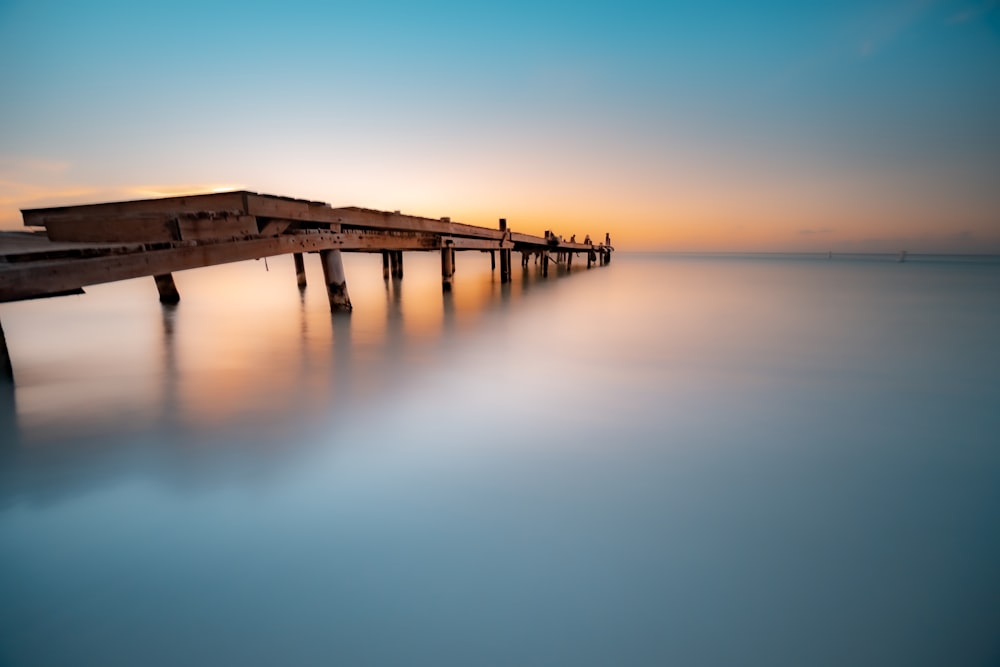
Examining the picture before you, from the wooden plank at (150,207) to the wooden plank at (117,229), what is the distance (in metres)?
0.27

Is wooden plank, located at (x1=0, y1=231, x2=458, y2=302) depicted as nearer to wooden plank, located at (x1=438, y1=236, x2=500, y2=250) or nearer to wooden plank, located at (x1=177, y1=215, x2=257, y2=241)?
wooden plank, located at (x1=177, y1=215, x2=257, y2=241)

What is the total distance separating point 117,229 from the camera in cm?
284

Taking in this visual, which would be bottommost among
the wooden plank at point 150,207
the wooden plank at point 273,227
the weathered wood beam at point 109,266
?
the weathered wood beam at point 109,266

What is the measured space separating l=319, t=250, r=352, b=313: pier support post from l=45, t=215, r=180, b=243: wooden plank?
282cm

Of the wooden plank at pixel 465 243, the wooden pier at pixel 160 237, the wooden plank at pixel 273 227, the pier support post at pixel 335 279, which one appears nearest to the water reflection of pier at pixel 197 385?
the pier support post at pixel 335 279

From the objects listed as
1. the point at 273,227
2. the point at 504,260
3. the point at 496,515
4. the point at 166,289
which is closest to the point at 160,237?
the point at 273,227

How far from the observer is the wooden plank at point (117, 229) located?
282 cm

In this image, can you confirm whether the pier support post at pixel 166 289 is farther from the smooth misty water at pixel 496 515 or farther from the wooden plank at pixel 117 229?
the wooden plank at pixel 117 229

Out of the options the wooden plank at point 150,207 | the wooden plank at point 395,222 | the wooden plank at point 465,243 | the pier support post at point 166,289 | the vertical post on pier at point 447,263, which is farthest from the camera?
the vertical post on pier at point 447,263

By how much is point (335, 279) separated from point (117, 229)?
3968 millimetres

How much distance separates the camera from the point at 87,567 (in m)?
1.52

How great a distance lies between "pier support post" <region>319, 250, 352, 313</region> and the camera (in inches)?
242

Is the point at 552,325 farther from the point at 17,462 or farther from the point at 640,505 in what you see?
the point at 17,462

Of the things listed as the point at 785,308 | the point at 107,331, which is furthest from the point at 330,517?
the point at 785,308
